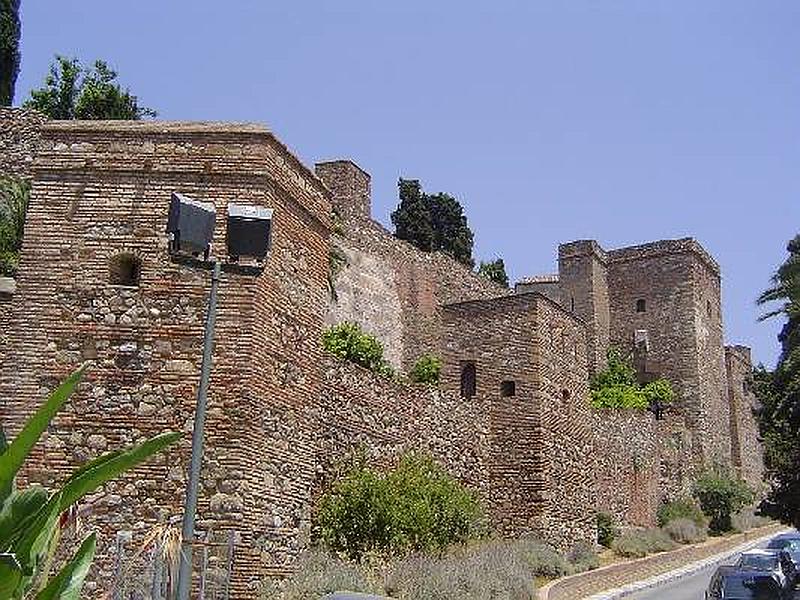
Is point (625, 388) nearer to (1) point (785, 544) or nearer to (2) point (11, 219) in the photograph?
(1) point (785, 544)

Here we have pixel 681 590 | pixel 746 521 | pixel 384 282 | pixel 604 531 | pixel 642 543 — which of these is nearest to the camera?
pixel 681 590

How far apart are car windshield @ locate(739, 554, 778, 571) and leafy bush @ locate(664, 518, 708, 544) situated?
1112cm

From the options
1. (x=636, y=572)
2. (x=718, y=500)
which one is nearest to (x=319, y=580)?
(x=636, y=572)

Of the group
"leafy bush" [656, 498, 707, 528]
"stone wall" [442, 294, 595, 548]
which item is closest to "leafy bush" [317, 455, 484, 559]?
"stone wall" [442, 294, 595, 548]

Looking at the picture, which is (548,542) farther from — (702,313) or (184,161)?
(702,313)

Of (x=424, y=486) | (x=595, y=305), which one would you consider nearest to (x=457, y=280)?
(x=595, y=305)

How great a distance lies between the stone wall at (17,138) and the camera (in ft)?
57.7

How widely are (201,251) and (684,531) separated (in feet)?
86.3

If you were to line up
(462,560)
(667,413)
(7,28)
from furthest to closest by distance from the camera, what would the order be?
(667,413), (7,28), (462,560)

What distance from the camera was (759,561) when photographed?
19109 millimetres

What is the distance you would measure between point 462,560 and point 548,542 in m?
5.65

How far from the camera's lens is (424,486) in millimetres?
16828

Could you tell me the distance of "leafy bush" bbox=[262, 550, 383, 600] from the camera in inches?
474

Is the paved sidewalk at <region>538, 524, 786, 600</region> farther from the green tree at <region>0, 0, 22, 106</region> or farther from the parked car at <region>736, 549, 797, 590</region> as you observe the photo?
the green tree at <region>0, 0, 22, 106</region>
